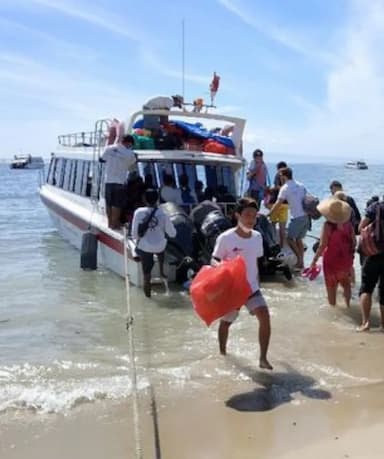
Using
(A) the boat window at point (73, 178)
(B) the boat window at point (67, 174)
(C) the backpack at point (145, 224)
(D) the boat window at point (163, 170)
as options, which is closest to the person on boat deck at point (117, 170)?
(D) the boat window at point (163, 170)

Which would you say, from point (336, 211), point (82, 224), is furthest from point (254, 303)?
point (82, 224)

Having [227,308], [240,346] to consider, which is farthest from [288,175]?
[227,308]

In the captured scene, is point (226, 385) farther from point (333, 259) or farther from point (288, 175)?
point (288, 175)

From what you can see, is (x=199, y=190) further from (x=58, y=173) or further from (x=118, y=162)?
(x=58, y=173)

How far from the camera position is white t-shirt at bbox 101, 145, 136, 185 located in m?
10.2

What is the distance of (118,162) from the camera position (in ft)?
33.8

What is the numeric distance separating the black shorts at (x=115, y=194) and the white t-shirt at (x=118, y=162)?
0.08 metres

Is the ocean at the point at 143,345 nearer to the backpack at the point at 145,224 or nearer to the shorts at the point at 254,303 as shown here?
the shorts at the point at 254,303

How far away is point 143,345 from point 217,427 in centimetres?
246

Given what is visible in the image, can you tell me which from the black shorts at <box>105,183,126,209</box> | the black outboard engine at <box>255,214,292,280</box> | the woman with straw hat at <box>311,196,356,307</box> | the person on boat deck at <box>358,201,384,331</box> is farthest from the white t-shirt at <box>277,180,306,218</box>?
the person on boat deck at <box>358,201,384,331</box>

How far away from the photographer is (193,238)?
9.80 m

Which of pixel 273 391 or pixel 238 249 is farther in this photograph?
pixel 238 249

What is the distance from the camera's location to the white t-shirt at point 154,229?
8914mm

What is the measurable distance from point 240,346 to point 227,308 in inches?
46.4
